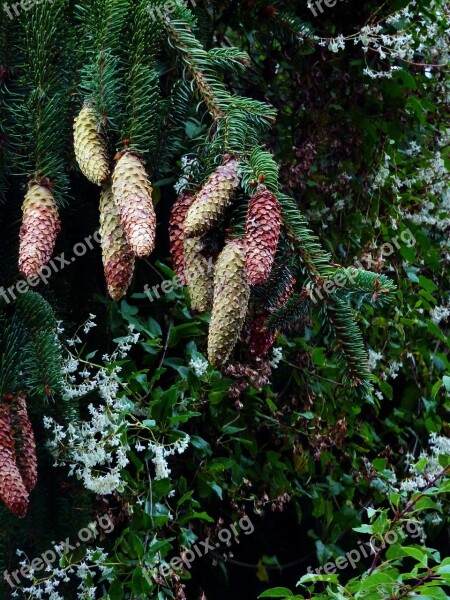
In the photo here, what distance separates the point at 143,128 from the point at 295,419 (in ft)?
3.96

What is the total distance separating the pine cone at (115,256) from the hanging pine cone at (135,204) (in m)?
0.04

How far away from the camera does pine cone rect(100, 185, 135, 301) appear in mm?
929

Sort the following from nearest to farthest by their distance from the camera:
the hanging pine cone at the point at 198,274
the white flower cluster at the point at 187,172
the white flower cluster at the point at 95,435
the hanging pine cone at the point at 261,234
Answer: the hanging pine cone at the point at 261,234
the hanging pine cone at the point at 198,274
the white flower cluster at the point at 187,172
the white flower cluster at the point at 95,435

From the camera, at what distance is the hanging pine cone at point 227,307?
35.7 inches

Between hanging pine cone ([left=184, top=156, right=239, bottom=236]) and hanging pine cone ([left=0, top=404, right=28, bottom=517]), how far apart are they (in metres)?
0.35

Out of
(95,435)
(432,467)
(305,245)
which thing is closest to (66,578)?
(95,435)

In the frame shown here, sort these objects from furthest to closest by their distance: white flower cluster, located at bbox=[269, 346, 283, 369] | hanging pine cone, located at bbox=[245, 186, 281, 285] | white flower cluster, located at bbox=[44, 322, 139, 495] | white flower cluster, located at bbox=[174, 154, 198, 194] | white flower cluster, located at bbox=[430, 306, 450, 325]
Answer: white flower cluster, located at bbox=[430, 306, 450, 325] < white flower cluster, located at bbox=[269, 346, 283, 369] < white flower cluster, located at bbox=[44, 322, 139, 495] < white flower cluster, located at bbox=[174, 154, 198, 194] < hanging pine cone, located at bbox=[245, 186, 281, 285]

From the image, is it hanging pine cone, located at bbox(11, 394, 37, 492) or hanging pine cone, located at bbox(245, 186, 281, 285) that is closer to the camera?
hanging pine cone, located at bbox(245, 186, 281, 285)

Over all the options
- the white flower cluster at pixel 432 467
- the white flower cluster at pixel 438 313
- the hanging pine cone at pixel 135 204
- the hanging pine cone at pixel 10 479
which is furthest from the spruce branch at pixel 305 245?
the white flower cluster at pixel 438 313

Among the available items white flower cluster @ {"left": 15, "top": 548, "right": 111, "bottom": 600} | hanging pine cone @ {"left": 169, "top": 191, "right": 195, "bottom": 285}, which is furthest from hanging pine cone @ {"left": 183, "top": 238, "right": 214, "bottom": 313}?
white flower cluster @ {"left": 15, "top": 548, "right": 111, "bottom": 600}

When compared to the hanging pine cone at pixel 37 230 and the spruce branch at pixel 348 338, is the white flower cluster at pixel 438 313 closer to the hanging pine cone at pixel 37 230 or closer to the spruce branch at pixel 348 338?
the spruce branch at pixel 348 338

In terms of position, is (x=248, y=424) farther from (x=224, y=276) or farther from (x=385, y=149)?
(x=224, y=276)

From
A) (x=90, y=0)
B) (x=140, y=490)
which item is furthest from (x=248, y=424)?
(x=90, y=0)

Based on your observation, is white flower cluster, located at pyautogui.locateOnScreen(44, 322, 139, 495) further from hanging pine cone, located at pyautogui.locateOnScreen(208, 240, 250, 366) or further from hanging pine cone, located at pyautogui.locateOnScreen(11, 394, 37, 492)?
hanging pine cone, located at pyautogui.locateOnScreen(208, 240, 250, 366)
